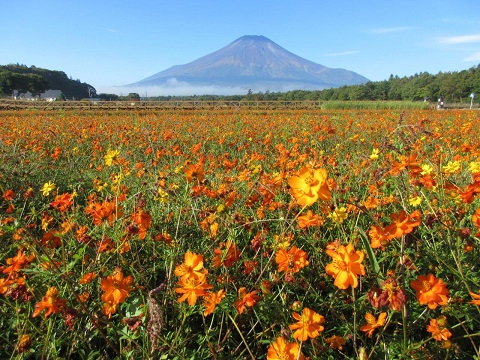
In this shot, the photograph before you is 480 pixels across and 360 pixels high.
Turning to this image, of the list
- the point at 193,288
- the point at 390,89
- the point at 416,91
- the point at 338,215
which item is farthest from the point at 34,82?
the point at 193,288

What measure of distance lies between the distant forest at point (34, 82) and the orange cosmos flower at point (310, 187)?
191 feet

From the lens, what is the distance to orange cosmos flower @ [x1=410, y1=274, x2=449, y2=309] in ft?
3.05

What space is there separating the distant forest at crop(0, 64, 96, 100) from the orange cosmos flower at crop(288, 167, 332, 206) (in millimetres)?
58226

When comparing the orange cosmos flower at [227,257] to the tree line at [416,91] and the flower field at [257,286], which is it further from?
the tree line at [416,91]

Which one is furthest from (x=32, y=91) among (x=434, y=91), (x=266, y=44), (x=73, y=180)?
(x=266, y=44)

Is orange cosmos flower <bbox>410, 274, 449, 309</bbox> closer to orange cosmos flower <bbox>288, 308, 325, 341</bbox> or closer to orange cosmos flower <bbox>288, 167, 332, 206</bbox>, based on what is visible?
orange cosmos flower <bbox>288, 308, 325, 341</bbox>

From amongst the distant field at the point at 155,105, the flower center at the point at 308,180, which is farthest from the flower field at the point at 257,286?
the distant field at the point at 155,105

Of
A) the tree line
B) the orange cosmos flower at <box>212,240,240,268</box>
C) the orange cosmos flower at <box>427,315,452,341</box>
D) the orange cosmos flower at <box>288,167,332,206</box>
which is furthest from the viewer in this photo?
the tree line

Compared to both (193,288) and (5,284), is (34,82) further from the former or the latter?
(193,288)

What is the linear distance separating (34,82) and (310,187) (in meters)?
80.4

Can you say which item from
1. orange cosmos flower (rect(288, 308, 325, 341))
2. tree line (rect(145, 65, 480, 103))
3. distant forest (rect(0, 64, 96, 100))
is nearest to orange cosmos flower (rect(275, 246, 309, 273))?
orange cosmos flower (rect(288, 308, 325, 341))

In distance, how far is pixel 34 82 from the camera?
6869 centimetres

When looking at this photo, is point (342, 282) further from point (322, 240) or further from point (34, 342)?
point (34, 342)

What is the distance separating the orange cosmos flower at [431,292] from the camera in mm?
930
